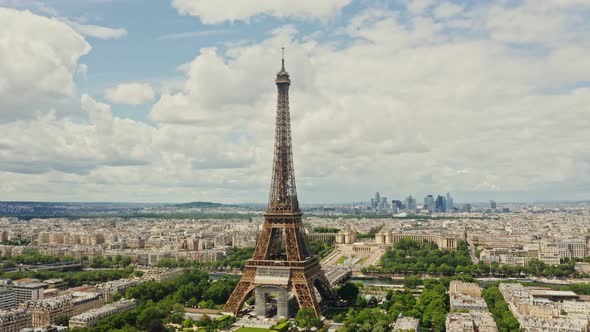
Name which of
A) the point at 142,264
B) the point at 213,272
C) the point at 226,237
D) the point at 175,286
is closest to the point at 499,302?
the point at 175,286

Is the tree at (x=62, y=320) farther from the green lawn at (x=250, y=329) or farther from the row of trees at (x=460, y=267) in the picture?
the row of trees at (x=460, y=267)

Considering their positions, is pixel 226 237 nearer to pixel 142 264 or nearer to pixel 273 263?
pixel 142 264

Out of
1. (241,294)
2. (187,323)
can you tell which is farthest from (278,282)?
(187,323)

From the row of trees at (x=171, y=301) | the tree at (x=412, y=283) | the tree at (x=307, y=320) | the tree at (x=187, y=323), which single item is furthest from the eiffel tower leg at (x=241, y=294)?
the tree at (x=412, y=283)

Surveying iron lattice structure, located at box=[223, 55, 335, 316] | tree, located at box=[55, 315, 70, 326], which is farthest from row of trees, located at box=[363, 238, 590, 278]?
tree, located at box=[55, 315, 70, 326]

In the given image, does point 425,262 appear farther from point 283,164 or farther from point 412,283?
point 283,164

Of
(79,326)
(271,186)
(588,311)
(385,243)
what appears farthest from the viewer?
(385,243)

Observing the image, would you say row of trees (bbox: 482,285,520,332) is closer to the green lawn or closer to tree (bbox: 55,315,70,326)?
the green lawn
